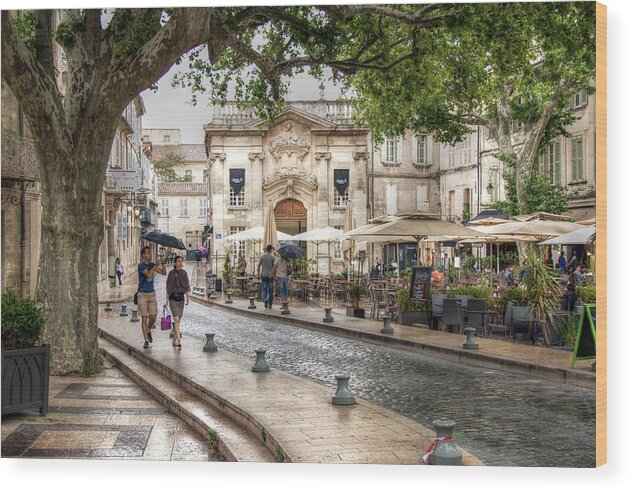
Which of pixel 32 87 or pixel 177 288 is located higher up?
pixel 32 87

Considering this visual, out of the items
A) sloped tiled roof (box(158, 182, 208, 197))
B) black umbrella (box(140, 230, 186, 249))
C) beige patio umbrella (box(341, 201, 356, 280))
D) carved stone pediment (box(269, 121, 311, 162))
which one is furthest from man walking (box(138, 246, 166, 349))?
carved stone pediment (box(269, 121, 311, 162))

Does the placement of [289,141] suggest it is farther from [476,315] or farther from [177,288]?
[177,288]

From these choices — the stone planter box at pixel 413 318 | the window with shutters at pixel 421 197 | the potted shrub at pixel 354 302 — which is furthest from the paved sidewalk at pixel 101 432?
the window with shutters at pixel 421 197

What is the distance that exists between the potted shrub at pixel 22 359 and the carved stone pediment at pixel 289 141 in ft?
50.7

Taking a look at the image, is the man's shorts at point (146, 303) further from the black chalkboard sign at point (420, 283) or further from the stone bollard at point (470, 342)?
the black chalkboard sign at point (420, 283)

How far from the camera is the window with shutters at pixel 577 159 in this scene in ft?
26.6

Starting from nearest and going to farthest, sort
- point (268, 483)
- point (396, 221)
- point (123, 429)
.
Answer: point (268, 483)
point (123, 429)
point (396, 221)

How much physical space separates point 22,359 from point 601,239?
5535 mm

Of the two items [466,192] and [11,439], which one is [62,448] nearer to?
[11,439]

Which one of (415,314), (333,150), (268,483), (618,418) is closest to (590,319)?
(618,418)

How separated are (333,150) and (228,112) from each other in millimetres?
7148

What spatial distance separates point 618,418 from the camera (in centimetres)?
693

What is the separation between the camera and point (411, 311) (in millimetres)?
14680

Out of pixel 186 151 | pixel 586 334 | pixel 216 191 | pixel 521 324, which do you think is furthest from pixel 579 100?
pixel 216 191
